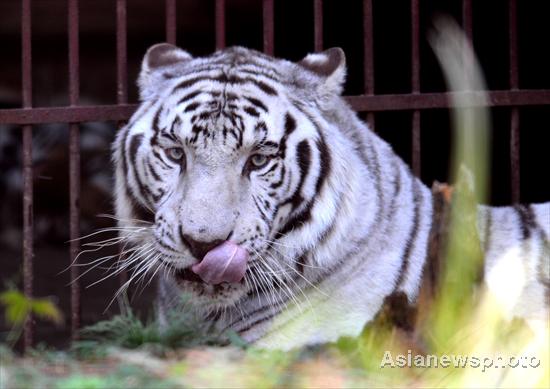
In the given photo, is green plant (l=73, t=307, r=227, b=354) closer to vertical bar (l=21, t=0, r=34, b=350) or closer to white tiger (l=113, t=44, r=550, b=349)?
white tiger (l=113, t=44, r=550, b=349)

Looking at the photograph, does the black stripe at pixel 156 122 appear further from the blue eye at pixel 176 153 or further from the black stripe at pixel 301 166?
the black stripe at pixel 301 166

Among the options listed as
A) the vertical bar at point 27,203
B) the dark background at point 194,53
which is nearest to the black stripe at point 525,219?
the vertical bar at point 27,203

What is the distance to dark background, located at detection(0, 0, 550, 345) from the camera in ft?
21.6

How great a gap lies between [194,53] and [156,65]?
442cm

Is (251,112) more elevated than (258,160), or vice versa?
(251,112)

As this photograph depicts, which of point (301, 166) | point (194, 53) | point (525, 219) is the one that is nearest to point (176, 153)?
point (301, 166)

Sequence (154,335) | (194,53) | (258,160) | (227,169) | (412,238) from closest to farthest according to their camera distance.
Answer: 1. (154,335)
2. (227,169)
3. (258,160)
4. (412,238)
5. (194,53)

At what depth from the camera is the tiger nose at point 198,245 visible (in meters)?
3.23

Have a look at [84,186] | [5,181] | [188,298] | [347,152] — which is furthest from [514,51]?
[5,181]

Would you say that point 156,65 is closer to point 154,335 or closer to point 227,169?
point 227,169

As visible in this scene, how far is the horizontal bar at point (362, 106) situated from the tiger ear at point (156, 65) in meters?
0.41

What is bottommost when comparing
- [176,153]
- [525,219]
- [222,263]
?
[222,263]

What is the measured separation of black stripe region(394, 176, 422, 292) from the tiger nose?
0.87 meters

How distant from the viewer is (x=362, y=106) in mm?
4309
